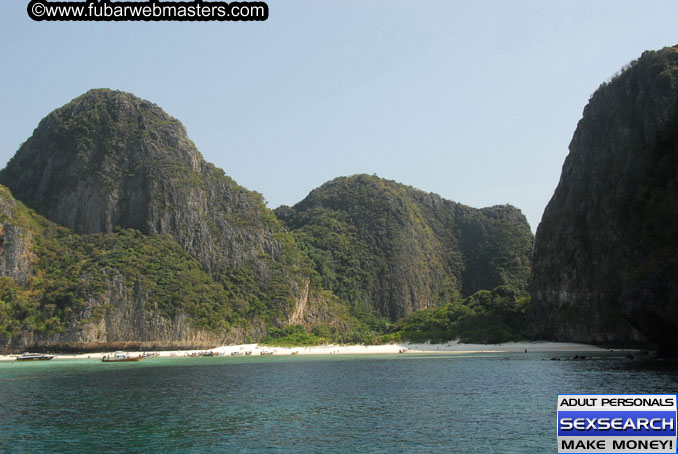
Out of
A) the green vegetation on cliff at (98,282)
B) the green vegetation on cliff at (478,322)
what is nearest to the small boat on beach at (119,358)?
the green vegetation on cliff at (98,282)

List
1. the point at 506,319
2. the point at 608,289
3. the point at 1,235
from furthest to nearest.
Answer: the point at 506,319
the point at 1,235
the point at 608,289

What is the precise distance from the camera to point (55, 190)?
12456cm

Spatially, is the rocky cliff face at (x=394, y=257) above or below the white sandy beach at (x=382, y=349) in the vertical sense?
above

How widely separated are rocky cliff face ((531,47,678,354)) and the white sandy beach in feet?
16.2

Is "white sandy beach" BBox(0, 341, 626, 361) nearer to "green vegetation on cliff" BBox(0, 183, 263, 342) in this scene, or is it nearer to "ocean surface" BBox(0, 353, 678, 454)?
"green vegetation on cliff" BBox(0, 183, 263, 342)

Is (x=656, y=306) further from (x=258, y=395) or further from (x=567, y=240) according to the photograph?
(x=567, y=240)

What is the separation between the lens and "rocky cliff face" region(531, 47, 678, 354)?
51188 millimetres

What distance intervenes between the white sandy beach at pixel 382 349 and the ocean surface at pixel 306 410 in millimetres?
39531

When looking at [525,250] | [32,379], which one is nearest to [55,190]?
[32,379]

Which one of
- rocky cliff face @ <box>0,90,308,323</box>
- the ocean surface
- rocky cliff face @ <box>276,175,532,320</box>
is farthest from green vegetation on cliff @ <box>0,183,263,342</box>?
rocky cliff face @ <box>276,175,532,320</box>

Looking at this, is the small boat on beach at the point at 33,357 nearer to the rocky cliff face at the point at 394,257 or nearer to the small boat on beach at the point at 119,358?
the small boat on beach at the point at 119,358

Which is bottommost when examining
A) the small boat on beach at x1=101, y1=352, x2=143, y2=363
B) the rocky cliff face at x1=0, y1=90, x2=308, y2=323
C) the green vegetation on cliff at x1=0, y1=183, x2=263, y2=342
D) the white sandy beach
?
the white sandy beach

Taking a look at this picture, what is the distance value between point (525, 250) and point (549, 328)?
9132 cm

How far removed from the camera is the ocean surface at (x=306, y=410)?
23.4 meters
